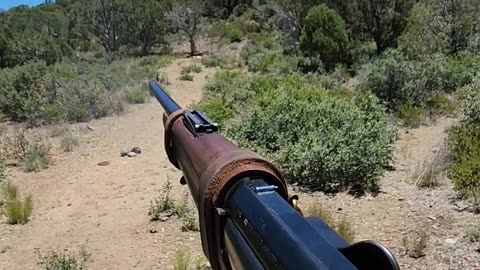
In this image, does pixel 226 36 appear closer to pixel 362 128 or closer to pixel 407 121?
pixel 407 121

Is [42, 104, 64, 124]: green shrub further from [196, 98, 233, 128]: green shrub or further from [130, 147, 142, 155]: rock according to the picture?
[130, 147, 142, 155]: rock

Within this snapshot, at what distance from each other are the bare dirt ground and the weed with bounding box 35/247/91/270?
11cm

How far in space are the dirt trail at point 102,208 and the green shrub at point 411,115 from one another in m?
4.35

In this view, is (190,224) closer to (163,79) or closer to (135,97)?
(135,97)

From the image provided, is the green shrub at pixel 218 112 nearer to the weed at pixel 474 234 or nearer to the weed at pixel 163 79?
the weed at pixel 474 234

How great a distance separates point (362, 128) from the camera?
→ 7.65m

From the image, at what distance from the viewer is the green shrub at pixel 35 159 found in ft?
31.3

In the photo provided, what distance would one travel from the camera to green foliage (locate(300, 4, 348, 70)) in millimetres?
18141

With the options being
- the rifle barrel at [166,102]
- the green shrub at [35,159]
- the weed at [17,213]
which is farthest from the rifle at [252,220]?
the green shrub at [35,159]

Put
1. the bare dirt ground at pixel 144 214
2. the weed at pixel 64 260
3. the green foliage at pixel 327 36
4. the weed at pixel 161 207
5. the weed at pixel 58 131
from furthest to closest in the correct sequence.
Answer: the green foliage at pixel 327 36
the weed at pixel 58 131
the weed at pixel 161 207
the bare dirt ground at pixel 144 214
the weed at pixel 64 260

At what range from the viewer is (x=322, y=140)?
24.5 ft

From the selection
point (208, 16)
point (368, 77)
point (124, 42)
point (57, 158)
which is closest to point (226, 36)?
point (124, 42)

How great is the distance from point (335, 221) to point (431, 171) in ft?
5.69

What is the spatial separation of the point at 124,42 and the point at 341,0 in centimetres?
1535
